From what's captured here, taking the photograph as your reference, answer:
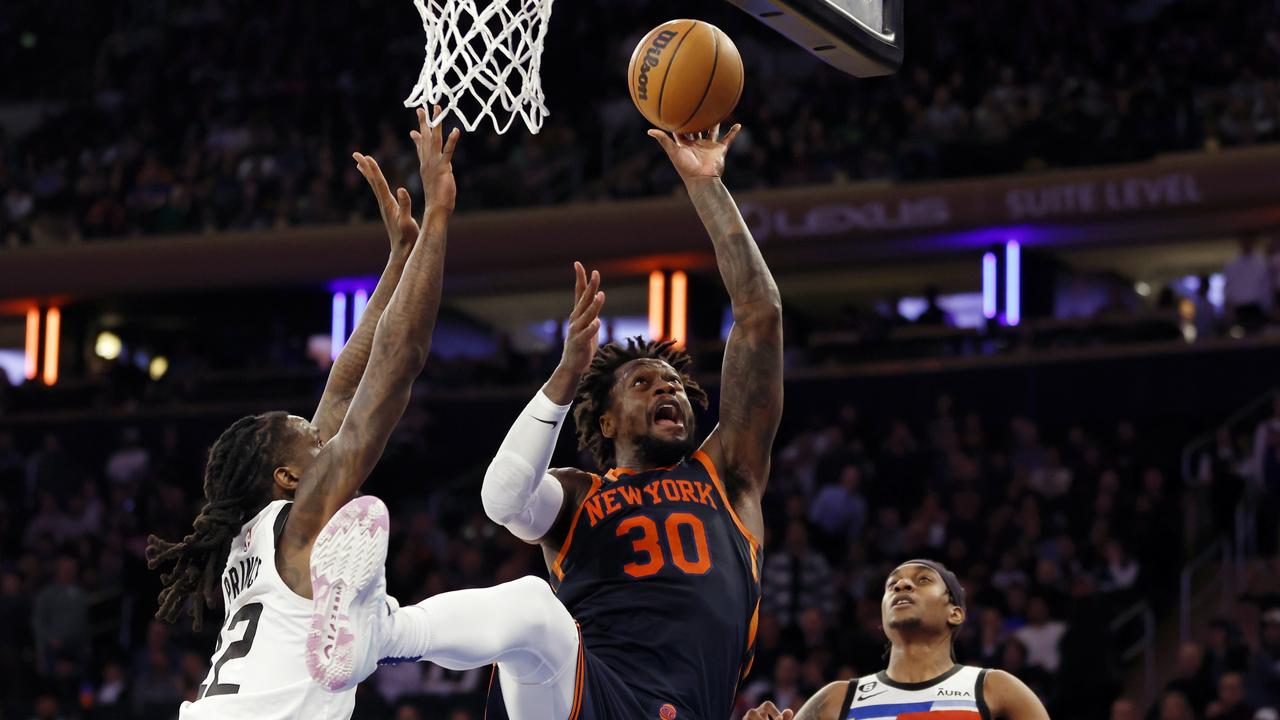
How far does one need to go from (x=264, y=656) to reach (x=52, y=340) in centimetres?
1894

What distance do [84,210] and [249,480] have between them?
1753cm

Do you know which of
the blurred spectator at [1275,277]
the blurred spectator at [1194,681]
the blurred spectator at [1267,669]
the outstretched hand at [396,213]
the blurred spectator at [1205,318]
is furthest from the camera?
the blurred spectator at [1205,318]

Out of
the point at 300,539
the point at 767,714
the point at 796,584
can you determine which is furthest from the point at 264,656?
the point at 796,584

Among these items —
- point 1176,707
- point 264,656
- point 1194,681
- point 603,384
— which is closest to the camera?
point 264,656

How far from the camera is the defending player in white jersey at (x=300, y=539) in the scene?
407 centimetres

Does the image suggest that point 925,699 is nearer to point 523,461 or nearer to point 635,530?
point 635,530

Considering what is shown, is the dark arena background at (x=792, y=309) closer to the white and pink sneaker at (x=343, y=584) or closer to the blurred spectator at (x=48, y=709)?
the blurred spectator at (x=48, y=709)

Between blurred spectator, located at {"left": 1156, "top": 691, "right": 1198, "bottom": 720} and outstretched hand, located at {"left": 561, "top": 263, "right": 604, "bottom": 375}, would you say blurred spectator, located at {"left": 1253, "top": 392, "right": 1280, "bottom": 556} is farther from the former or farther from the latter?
outstretched hand, located at {"left": 561, "top": 263, "right": 604, "bottom": 375}

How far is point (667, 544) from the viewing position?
5.25m

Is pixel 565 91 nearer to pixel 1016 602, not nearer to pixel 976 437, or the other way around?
pixel 976 437

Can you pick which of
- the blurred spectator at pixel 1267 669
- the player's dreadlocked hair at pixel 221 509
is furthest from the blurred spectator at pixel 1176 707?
the player's dreadlocked hair at pixel 221 509

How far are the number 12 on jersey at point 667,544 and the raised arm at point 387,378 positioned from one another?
3.30 feet

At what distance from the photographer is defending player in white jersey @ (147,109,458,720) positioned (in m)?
4.07

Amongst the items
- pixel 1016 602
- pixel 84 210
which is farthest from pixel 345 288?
pixel 1016 602
